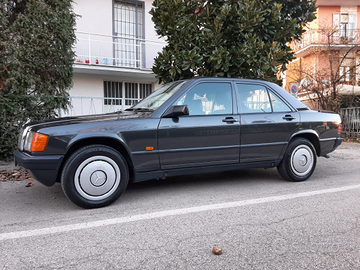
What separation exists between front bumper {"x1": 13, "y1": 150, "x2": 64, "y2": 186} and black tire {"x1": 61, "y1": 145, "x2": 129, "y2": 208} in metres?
0.10

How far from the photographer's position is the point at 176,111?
141 inches

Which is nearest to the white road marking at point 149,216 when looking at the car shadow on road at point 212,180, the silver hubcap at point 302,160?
the silver hubcap at point 302,160

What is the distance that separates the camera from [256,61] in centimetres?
623

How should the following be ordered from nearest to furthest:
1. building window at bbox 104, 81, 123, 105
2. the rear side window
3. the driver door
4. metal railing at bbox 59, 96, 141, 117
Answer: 1. the driver door
2. the rear side window
3. metal railing at bbox 59, 96, 141, 117
4. building window at bbox 104, 81, 123, 105

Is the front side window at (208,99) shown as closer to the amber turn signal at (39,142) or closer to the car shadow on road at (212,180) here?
the car shadow on road at (212,180)

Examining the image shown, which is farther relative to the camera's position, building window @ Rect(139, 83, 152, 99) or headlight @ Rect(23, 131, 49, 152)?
building window @ Rect(139, 83, 152, 99)

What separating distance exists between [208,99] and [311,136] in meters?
1.97

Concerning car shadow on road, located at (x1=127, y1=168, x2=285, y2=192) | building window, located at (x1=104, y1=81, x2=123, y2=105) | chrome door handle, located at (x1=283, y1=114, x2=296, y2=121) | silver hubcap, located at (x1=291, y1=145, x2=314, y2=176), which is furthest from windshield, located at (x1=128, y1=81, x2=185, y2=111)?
building window, located at (x1=104, y1=81, x2=123, y2=105)

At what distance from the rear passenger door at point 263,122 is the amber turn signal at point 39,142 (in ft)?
8.46

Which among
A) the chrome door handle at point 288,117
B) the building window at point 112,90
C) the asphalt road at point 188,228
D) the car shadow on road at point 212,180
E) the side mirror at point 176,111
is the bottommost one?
the asphalt road at point 188,228

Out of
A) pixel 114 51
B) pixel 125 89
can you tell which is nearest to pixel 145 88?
pixel 125 89

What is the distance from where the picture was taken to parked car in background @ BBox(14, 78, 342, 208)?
327 centimetres

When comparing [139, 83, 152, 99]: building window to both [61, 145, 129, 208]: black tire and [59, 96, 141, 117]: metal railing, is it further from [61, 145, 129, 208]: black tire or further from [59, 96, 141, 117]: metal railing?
[61, 145, 129, 208]: black tire

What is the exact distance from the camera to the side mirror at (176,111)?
3.58 m
